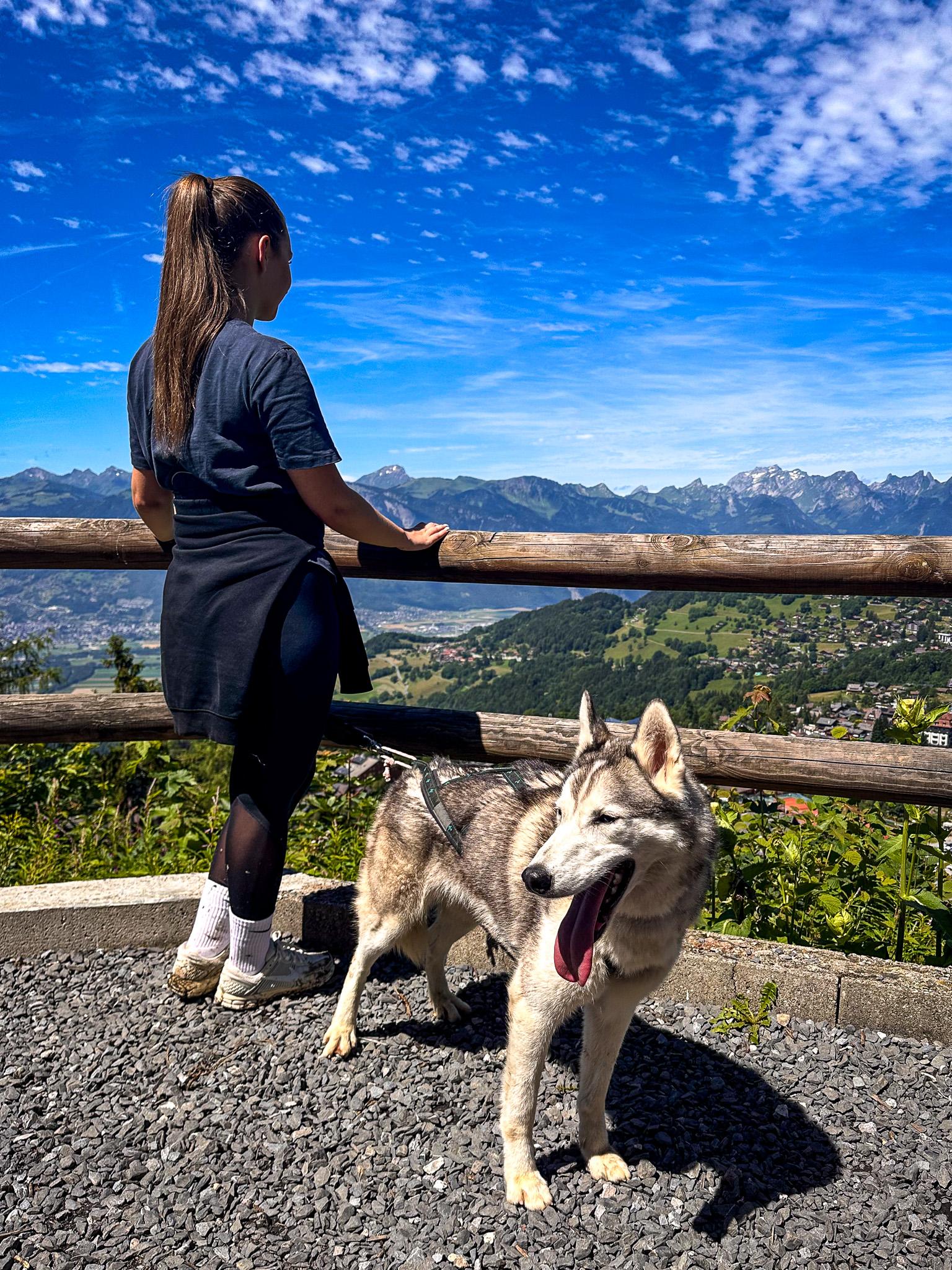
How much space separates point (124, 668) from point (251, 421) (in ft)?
18.6

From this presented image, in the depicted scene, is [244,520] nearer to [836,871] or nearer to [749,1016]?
[749,1016]

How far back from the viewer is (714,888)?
4383 mm

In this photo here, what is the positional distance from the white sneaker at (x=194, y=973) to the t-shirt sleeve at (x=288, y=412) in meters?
2.26

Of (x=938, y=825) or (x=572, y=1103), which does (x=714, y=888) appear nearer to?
(x=938, y=825)

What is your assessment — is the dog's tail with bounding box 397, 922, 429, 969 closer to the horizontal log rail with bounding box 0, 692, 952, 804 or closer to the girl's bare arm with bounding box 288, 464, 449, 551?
the horizontal log rail with bounding box 0, 692, 952, 804

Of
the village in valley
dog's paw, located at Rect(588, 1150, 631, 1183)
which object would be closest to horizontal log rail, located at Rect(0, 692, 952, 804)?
the village in valley

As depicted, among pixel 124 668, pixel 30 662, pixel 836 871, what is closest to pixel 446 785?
pixel 836 871

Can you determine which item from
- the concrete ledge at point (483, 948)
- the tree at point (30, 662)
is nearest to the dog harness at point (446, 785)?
the concrete ledge at point (483, 948)

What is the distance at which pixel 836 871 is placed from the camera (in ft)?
14.1

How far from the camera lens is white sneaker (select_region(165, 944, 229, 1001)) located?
370 cm

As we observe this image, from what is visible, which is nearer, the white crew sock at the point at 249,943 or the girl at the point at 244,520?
the girl at the point at 244,520

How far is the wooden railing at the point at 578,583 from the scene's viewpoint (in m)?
3.60

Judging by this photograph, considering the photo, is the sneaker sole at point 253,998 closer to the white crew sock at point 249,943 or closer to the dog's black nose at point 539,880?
the white crew sock at point 249,943

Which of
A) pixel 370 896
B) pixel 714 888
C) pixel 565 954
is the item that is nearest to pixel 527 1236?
pixel 565 954
